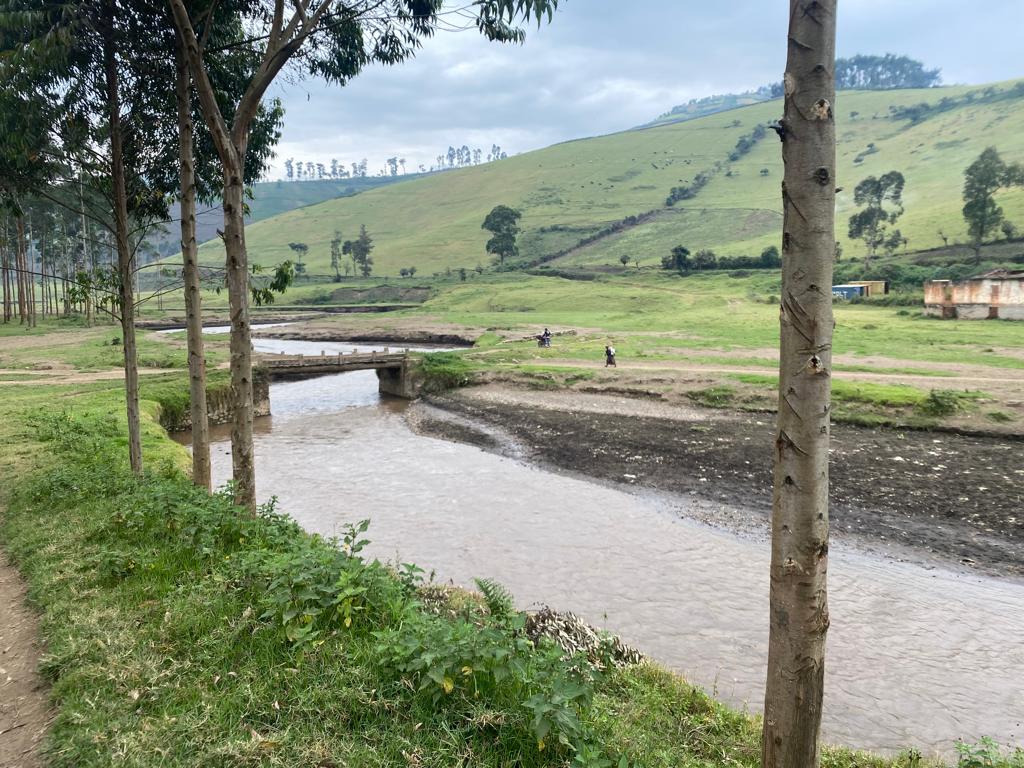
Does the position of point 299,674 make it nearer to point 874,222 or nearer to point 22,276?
point 22,276

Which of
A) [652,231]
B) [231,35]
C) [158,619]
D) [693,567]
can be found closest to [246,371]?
[158,619]

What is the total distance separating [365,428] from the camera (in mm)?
36125

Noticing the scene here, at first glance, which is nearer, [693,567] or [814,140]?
[814,140]

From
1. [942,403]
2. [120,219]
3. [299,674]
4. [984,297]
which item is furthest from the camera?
[984,297]

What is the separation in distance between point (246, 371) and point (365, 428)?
26.5 metres

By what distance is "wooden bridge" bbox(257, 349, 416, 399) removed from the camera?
4378 centimetres

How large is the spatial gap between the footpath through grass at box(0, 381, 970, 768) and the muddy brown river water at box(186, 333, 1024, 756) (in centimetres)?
370

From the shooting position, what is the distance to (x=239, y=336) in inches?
393

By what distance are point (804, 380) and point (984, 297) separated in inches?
2614

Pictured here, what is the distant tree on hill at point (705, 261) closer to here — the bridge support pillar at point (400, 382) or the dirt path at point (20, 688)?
the bridge support pillar at point (400, 382)

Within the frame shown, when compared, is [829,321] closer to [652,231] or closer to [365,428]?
[365,428]

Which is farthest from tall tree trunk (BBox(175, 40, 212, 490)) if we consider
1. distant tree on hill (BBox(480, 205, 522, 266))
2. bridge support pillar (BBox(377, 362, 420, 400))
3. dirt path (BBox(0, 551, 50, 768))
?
distant tree on hill (BBox(480, 205, 522, 266))

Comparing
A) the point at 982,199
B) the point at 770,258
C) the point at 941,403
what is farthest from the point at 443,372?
the point at 982,199

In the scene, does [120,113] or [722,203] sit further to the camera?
[722,203]
